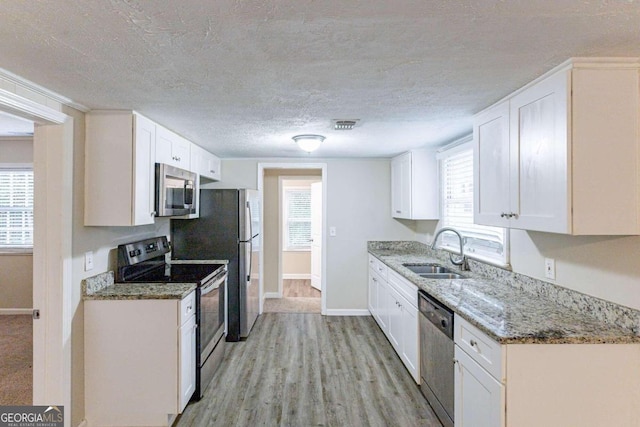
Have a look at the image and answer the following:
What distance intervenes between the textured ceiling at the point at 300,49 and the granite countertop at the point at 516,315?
1258mm

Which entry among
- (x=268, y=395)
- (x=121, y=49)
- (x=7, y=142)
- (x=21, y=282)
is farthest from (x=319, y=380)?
(x=7, y=142)

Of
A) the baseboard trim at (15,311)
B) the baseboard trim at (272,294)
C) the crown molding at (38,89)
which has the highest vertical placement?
A: the crown molding at (38,89)

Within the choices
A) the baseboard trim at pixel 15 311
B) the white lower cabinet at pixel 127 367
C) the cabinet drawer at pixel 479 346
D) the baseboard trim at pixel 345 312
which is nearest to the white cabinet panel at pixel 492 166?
the cabinet drawer at pixel 479 346

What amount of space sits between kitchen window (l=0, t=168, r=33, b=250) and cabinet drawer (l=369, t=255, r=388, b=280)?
4.62 metres

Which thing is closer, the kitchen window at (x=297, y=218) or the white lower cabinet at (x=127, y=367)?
the white lower cabinet at (x=127, y=367)

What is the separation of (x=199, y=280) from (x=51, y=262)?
94cm

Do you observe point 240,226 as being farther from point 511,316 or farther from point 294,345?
point 511,316

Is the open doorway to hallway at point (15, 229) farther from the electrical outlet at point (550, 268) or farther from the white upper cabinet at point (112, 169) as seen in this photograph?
the electrical outlet at point (550, 268)

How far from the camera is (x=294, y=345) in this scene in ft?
11.9

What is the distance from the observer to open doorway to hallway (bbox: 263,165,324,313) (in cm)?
560

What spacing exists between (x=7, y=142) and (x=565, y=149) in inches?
237

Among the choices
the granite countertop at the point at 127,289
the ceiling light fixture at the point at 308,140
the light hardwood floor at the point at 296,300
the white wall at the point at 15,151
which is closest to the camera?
the granite countertop at the point at 127,289

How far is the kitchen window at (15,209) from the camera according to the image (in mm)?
4484

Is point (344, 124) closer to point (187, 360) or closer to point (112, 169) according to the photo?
point (112, 169)
